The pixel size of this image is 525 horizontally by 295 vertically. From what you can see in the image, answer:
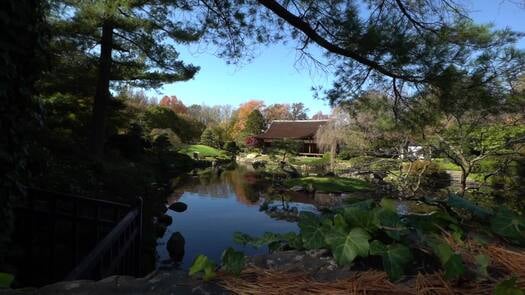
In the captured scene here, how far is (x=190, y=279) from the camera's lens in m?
0.88

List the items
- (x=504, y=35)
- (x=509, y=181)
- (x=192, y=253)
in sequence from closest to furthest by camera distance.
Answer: (x=504, y=35), (x=192, y=253), (x=509, y=181)

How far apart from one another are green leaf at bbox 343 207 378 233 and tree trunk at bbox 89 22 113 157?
8372mm

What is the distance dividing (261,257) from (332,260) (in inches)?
7.0

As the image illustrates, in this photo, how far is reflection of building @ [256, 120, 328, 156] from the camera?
2858cm

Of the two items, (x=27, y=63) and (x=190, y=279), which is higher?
(x=27, y=63)

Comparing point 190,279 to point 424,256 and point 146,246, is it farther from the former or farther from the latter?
point 146,246

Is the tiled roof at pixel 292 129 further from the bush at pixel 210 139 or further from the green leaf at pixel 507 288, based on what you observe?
the green leaf at pixel 507 288

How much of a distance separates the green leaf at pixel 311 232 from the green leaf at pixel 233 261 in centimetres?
17

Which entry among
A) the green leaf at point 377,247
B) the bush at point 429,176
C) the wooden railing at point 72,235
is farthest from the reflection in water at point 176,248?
the green leaf at point 377,247

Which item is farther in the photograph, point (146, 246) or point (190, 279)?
point (146, 246)

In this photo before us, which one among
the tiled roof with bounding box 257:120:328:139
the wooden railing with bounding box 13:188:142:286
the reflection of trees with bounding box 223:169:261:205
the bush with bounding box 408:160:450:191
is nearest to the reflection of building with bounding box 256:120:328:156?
the tiled roof with bounding box 257:120:328:139

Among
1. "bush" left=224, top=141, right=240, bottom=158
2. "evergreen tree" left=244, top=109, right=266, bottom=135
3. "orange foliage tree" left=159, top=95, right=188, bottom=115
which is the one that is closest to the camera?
"bush" left=224, top=141, right=240, bottom=158

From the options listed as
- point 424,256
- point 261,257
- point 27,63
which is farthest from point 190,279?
point 27,63

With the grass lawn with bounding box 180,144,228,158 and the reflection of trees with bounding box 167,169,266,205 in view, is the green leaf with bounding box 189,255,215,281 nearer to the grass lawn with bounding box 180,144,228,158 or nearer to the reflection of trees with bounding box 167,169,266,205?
the reflection of trees with bounding box 167,169,266,205
